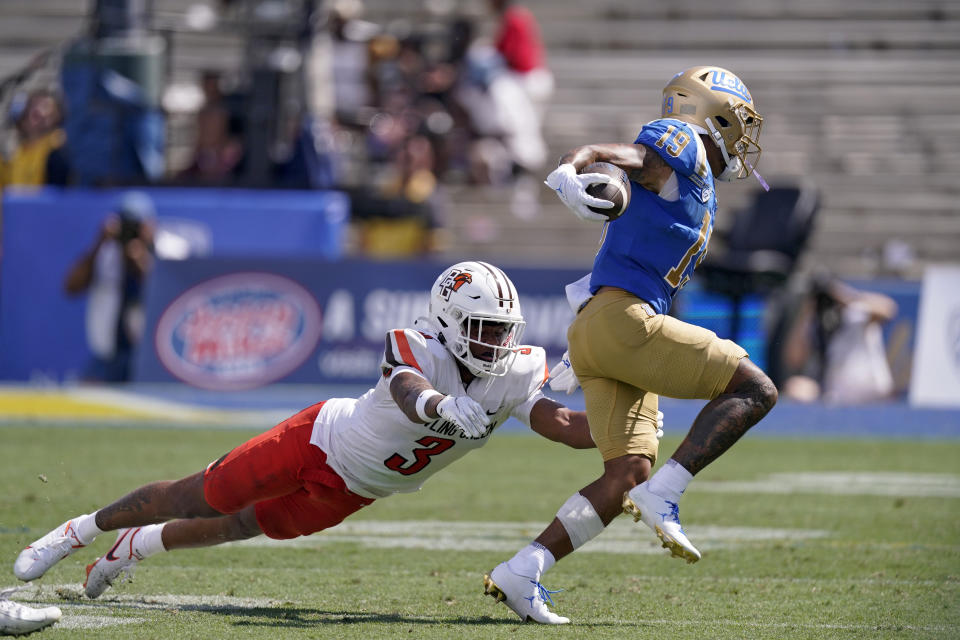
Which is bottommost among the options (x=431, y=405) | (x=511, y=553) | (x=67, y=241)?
(x=67, y=241)

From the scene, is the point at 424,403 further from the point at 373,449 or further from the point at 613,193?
the point at 613,193

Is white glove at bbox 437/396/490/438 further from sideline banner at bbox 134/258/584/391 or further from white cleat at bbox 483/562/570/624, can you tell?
sideline banner at bbox 134/258/584/391

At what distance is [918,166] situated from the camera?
15656mm

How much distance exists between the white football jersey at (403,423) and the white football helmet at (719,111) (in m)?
0.96

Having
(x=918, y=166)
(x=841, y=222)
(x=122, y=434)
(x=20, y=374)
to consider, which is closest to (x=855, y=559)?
(x=122, y=434)

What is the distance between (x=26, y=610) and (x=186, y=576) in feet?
3.94

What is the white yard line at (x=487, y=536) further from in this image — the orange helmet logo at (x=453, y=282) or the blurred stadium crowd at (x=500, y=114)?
the blurred stadium crowd at (x=500, y=114)

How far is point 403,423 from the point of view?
173 inches

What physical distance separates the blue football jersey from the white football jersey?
416 millimetres

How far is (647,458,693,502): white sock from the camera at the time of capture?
14.3 ft

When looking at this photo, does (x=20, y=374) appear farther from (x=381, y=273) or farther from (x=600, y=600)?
(x=600, y=600)

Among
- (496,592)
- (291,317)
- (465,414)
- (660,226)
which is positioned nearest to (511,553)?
(496,592)

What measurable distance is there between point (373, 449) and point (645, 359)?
89 centimetres

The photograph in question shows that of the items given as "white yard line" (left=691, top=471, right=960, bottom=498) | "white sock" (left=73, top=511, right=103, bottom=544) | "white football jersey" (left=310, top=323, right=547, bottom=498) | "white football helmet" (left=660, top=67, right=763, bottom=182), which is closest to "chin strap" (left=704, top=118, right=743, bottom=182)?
"white football helmet" (left=660, top=67, right=763, bottom=182)
